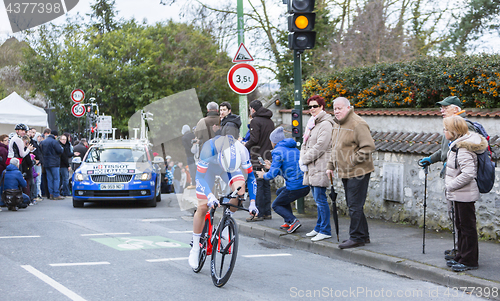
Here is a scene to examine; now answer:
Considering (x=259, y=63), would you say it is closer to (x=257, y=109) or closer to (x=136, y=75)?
(x=136, y=75)

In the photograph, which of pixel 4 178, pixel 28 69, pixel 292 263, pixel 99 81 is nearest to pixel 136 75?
pixel 99 81

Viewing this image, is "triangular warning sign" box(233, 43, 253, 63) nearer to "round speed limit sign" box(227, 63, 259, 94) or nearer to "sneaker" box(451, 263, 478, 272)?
"round speed limit sign" box(227, 63, 259, 94)

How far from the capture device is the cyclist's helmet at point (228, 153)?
232 inches

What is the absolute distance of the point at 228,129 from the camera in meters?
9.34

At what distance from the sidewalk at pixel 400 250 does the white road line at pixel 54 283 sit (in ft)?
11.6

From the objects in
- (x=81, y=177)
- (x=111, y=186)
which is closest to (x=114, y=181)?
(x=111, y=186)

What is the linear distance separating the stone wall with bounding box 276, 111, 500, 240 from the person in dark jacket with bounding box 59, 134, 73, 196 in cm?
884

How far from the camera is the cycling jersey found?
19.3 ft

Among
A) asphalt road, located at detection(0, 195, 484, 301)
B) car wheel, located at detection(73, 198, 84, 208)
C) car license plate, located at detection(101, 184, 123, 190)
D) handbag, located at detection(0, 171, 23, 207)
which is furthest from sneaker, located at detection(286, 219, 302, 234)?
handbag, located at detection(0, 171, 23, 207)

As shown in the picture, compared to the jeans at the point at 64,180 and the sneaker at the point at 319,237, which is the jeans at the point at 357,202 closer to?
the sneaker at the point at 319,237

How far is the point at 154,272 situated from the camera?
6102 mm

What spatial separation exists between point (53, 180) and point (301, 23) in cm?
914

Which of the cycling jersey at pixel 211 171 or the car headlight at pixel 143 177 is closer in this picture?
the cycling jersey at pixel 211 171

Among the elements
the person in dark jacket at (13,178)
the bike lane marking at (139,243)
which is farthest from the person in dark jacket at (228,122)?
the person in dark jacket at (13,178)
